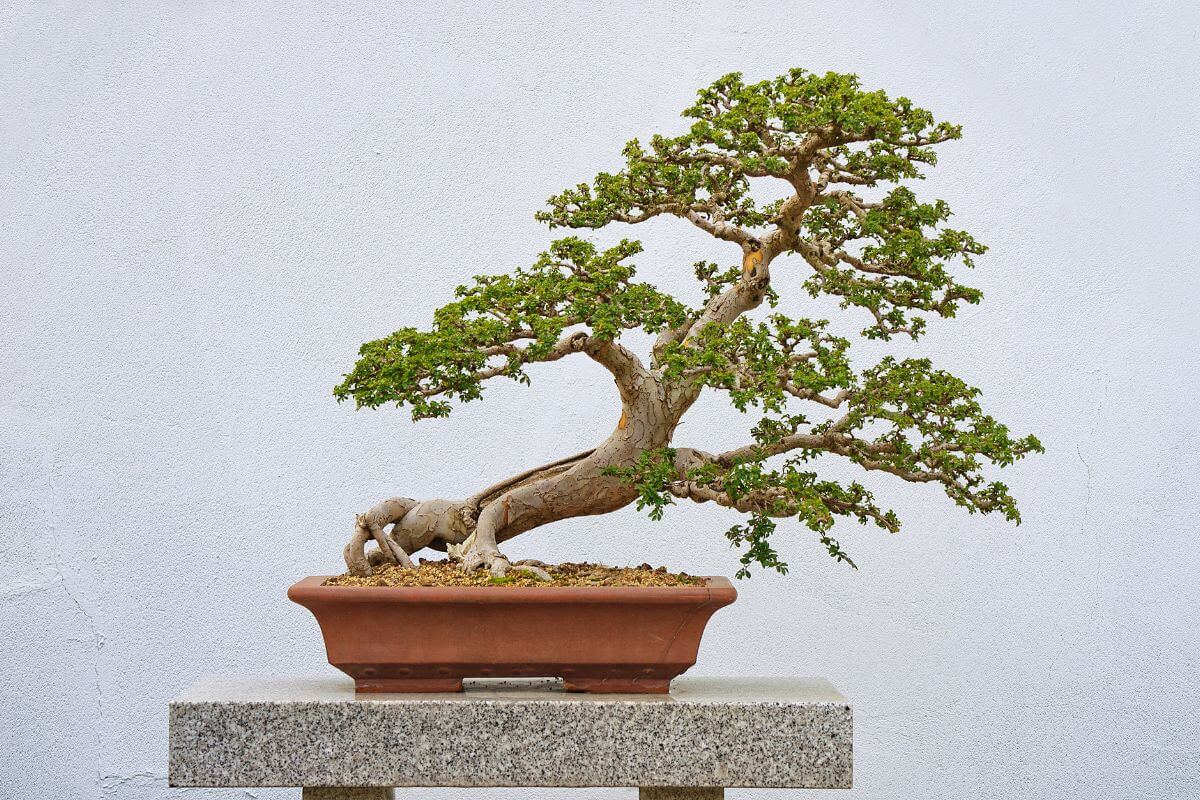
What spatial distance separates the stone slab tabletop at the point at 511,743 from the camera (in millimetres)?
2465

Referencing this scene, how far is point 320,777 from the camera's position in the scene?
2.47 meters

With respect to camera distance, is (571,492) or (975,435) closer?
(975,435)

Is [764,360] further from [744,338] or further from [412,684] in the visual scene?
[412,684]

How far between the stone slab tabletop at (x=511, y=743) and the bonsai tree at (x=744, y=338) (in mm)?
312

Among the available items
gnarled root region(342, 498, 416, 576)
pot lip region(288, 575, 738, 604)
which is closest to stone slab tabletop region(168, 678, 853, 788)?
pot lip region(288, 575, 738, 604)

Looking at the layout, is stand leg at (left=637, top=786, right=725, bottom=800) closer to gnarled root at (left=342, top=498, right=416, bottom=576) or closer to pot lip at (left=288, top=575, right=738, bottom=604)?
pot lip at (left=288, top=575, right=738, bottom=604)

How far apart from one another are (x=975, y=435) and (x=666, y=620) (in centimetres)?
69

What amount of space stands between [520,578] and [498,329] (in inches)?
18.7

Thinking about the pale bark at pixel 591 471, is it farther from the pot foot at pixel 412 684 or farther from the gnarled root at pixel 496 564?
the pot foot at pixel 412 684

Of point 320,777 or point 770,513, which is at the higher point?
point 770,513

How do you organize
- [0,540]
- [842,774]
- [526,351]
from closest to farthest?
[842,774]
[526,351]
[0,540]

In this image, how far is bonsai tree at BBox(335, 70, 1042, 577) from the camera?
8.50 ft

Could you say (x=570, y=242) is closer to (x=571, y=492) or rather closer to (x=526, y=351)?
(x=526, y=351)

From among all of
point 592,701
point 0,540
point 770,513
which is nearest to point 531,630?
point 592,701
